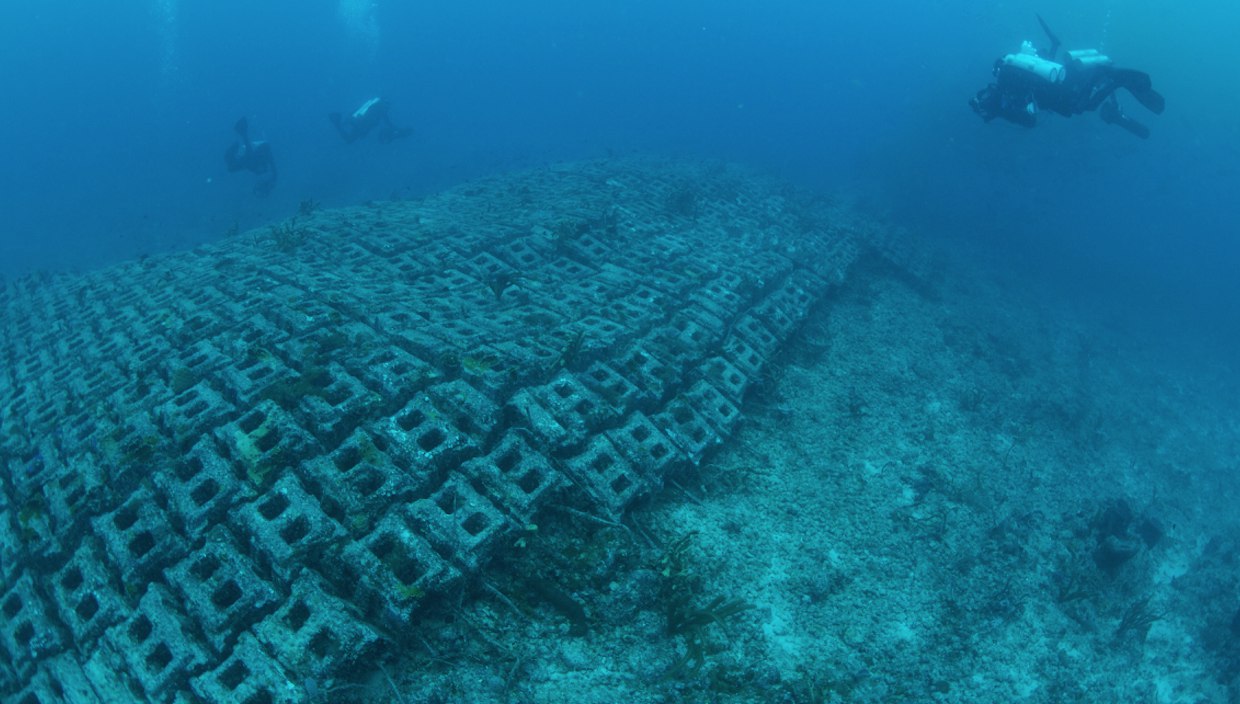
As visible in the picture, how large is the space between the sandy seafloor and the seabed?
0.11 ft

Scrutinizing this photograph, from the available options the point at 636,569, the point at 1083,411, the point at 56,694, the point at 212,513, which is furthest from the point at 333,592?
the point at 1083,411

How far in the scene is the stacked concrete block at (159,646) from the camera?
3.47 metres

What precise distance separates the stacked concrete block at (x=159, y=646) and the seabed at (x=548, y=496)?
2cm

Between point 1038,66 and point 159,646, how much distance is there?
1764cm

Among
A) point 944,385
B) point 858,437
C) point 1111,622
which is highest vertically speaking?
point 858,437

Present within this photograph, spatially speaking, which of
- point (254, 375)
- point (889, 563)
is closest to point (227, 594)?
point (254, 375)

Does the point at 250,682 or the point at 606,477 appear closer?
the point at 250,682

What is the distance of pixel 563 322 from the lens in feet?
23.0

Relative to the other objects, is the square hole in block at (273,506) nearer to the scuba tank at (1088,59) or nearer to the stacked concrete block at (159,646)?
the stacked concrete block at (159,646)

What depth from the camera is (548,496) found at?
470cm

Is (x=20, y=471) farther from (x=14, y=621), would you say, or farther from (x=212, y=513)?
(x=212, y=513)

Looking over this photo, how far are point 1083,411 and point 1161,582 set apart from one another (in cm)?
368

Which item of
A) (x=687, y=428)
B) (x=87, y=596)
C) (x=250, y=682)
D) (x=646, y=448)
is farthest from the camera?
(x=687, y=428)

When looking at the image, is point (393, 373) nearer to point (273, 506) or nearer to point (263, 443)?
point (263, 443)
